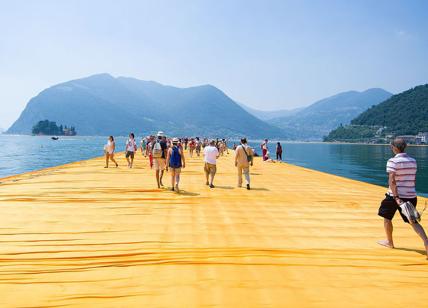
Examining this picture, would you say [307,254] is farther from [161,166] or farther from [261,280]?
[161,166]

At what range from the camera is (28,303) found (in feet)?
12.1

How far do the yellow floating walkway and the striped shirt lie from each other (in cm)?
101

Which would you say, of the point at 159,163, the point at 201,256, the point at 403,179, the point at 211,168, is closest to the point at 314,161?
the point at 211,168

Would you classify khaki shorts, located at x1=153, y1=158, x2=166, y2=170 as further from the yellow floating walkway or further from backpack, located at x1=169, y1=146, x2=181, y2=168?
the yellow floating walkway

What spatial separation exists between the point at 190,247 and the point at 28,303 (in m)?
2.51

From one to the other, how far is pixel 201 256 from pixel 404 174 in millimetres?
3285


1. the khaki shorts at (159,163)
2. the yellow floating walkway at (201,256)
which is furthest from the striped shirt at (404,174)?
the khaki shorts at (159,163)

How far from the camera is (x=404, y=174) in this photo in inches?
207

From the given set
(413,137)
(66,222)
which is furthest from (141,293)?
(413,137)

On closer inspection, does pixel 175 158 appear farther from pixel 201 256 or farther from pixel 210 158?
pixel 201 256

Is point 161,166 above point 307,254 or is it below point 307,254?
above

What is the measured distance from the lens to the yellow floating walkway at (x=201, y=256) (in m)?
3.91

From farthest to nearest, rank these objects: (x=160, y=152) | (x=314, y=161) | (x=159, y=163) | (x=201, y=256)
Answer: (x=314, y=161) → (x=159, y=163) → (x=160, y=152) → (x=201, y=256)

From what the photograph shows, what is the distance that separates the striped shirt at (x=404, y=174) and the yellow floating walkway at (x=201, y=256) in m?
1.01
